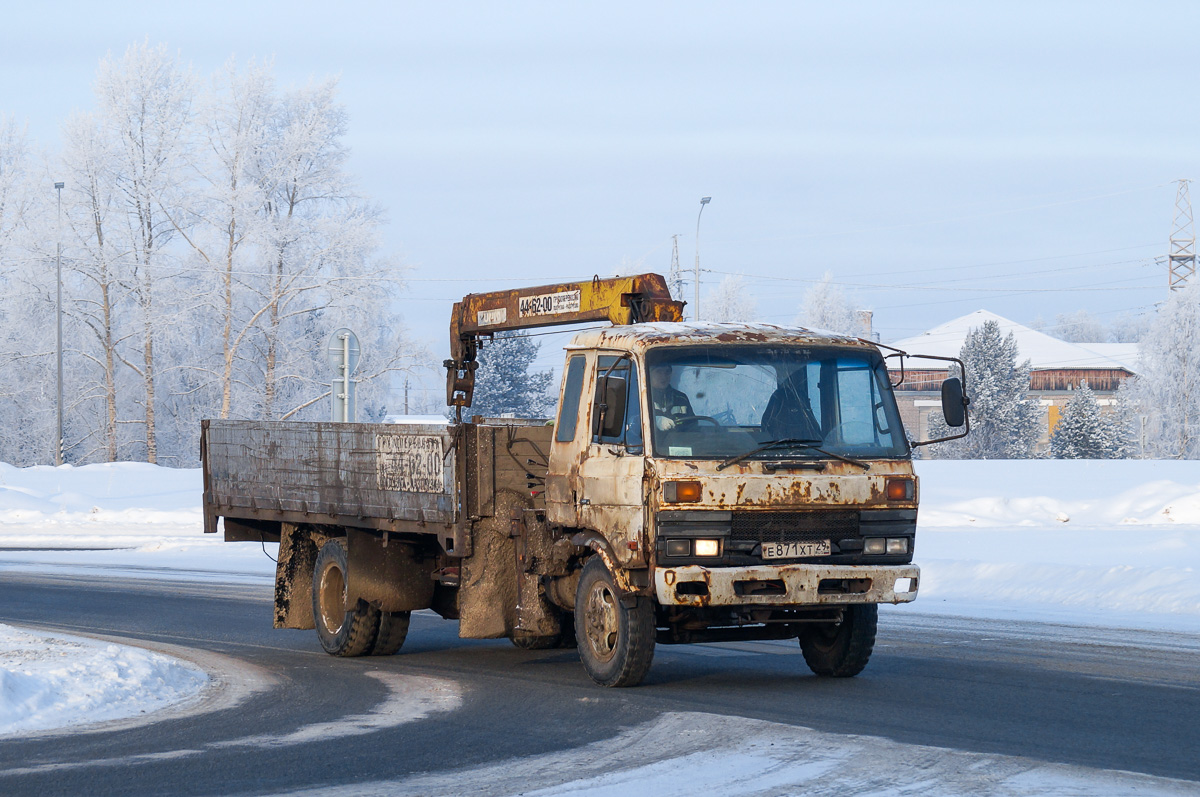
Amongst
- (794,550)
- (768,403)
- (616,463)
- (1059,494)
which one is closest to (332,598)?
(616,463)

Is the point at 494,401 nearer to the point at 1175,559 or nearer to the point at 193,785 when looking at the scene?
the point at 1175,559

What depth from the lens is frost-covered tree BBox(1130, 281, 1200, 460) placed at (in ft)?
268

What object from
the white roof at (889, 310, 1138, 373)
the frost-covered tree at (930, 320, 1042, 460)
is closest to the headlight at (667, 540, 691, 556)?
the frost-covered tree at (930, 320, 1042, 460)

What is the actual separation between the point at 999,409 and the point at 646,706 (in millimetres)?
82959

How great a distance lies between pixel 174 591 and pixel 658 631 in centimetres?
1000

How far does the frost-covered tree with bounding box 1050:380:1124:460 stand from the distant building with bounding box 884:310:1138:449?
69.2 ft

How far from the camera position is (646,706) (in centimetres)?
905

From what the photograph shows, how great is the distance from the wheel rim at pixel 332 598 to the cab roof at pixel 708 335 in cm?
399

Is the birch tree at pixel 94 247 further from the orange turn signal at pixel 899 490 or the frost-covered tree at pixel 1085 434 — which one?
the frost-covered tree at pixel 1085 434

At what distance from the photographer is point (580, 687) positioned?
32.9ft

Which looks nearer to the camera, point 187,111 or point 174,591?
point 174,591

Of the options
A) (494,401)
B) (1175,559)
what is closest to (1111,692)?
(1175,559)

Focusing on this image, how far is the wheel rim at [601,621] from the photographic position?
974 cm

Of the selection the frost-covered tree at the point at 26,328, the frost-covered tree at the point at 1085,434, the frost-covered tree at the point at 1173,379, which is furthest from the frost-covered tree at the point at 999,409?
the frost-covered tree at the point at 26,328
